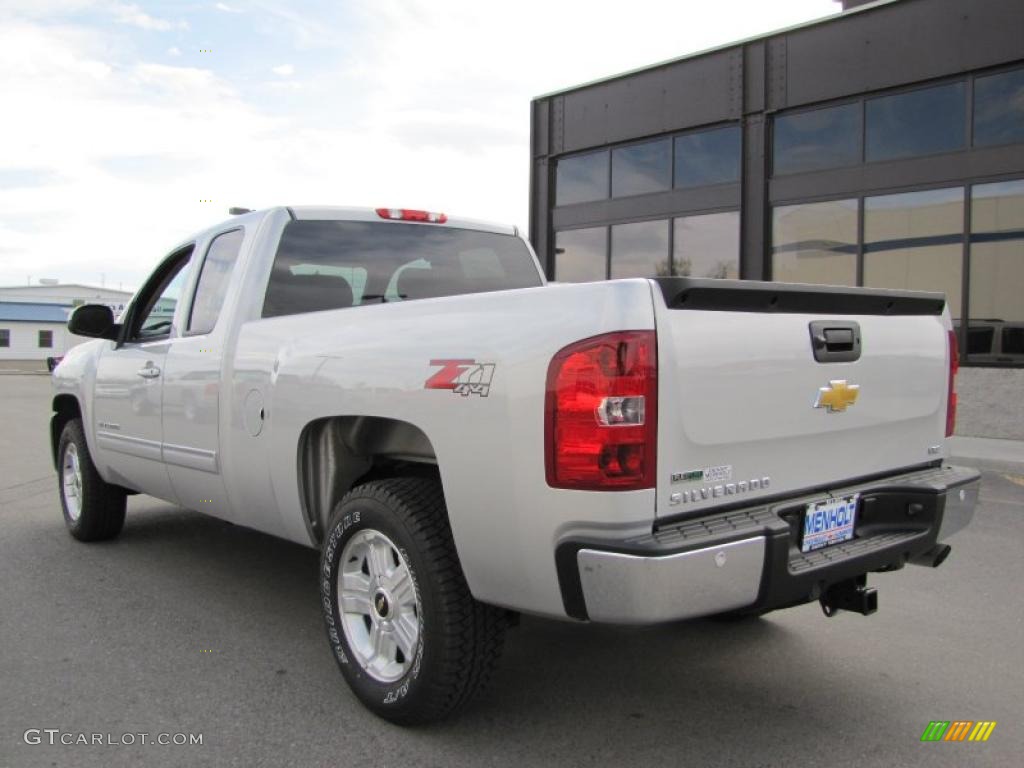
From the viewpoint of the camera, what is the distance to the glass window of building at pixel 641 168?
16.4m

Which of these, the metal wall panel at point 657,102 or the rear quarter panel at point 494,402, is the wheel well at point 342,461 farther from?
the metal wall panel at point 657,102

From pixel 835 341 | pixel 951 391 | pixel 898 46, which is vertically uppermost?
pixel 898 46

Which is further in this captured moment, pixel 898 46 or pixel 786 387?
pixel 898 46

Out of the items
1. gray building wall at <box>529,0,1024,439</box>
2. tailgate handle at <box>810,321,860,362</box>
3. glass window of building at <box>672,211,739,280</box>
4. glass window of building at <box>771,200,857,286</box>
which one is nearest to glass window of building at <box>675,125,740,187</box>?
gray building wall at <box>529,0,1024,439</box>

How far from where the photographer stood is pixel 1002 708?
3.32 m

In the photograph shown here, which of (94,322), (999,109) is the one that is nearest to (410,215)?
(94,322)

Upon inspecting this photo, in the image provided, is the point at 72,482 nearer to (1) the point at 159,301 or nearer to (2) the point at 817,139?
(1) the point at 159,301

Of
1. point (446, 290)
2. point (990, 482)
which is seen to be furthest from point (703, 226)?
point (446, 290)

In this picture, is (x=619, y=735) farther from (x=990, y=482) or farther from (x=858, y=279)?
(x=858, y=279)

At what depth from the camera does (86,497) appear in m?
5.67

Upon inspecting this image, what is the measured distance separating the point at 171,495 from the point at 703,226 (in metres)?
13.0

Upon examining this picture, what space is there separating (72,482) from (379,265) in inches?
120

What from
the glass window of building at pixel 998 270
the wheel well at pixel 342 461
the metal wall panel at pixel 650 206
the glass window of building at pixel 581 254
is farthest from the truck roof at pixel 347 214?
the glass window of building at pixel 581 254

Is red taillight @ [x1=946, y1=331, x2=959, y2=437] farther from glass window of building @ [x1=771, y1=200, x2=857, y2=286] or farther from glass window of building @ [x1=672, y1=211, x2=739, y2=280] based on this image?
glass window of building @ [x1=672, y1=211, x2=739, y2=280]
